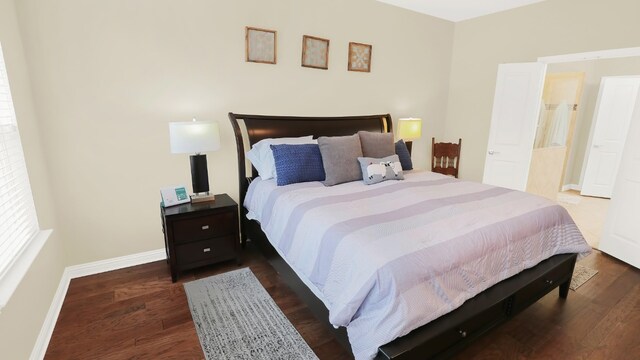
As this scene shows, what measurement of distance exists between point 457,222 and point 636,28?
114 inches

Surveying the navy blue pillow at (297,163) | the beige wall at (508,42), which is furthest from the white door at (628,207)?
the navy blue pillow at (297,163)

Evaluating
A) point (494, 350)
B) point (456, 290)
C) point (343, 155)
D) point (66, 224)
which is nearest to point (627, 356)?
point (494, 350)

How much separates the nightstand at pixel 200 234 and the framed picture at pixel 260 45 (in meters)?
1.42

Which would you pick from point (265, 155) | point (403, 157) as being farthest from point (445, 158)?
point (265, 155)

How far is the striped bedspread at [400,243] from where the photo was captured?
4.79 feet

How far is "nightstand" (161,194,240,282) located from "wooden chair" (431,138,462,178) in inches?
119

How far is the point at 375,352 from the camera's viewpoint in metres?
1.40

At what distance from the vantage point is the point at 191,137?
8.32 ft

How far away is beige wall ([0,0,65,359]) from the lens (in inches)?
60.8

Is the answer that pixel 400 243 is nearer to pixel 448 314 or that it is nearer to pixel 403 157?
pixel 448 314

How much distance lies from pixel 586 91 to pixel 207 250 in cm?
642

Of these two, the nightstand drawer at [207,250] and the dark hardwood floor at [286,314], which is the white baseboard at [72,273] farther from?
the nightstand drawer at [207,250]

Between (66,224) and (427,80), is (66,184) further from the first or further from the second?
(427,80)

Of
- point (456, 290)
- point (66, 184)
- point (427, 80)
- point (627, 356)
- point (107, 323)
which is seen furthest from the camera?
point (427, 80)
